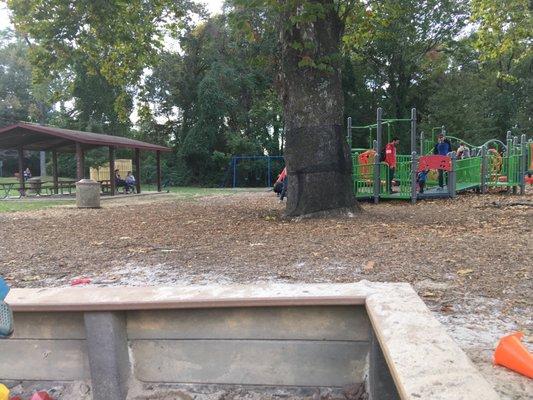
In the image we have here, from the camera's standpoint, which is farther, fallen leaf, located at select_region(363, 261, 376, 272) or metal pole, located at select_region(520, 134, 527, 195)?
metal pole, located at select_region(520, 134, 527, 195)

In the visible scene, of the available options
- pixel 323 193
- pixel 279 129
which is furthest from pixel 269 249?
pixel 279 129

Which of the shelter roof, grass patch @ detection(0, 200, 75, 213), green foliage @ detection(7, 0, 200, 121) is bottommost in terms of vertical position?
grass patch @ detection(0, 200, 75, 213)

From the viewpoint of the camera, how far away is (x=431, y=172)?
16438 mm

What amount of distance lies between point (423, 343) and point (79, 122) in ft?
127

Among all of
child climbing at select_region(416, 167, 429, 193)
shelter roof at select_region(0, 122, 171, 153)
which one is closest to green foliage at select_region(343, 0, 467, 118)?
shelter roof at select_region(0, 122, 171, 153)

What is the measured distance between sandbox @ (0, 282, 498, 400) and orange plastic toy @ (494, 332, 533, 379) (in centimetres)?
44

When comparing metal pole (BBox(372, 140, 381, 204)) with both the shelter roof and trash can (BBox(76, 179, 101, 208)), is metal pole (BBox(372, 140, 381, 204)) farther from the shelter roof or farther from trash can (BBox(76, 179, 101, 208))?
the shelter roof

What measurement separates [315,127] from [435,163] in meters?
5.77

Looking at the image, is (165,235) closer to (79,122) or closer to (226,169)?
(226,169)

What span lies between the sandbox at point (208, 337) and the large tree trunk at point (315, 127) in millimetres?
5976

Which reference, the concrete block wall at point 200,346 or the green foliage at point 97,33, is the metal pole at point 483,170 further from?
the concrete block wall at point 200,346

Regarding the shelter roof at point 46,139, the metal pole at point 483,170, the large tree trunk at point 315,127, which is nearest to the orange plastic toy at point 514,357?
the large tree trunk at point 315,127

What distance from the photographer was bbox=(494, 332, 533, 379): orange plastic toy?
247 centimetres

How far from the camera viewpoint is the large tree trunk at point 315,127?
934 centimetres
